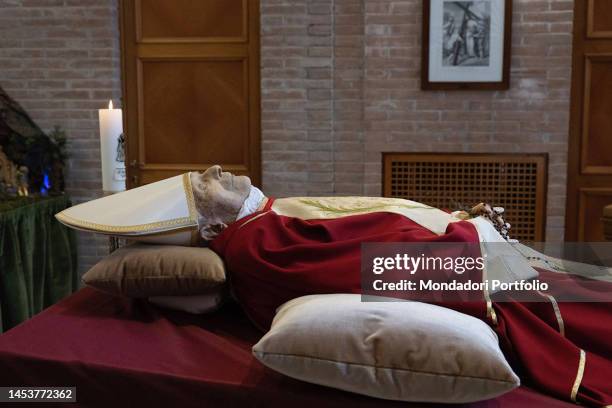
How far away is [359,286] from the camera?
58.6 inches

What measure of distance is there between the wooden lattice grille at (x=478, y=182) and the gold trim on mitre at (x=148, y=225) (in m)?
2.40

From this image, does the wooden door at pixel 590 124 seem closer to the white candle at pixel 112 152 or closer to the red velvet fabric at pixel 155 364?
the white candle at pixel 112 152

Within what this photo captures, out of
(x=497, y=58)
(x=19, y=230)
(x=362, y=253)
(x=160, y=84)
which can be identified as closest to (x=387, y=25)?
(x=497, y=58)

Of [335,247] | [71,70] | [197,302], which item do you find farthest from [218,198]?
[71,70]

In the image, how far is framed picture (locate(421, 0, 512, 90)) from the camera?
3.89m

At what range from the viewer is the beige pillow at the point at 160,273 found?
167 cm

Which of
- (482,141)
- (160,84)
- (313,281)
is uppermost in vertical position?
(160,84)

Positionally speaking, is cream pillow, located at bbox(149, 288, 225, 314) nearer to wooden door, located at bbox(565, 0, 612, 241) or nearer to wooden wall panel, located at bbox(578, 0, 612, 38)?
wooden door, located at bbox(565, 0, 612, 241)

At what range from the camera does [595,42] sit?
13.0 ft

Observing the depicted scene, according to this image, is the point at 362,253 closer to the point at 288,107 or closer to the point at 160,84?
the point at 288,107

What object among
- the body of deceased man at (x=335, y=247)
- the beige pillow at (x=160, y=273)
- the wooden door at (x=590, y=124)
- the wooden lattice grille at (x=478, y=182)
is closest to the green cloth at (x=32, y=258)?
the body of deceased man at (x=335, y=247)

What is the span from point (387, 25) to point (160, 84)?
1.50m

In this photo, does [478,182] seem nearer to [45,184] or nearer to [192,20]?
[192,20]

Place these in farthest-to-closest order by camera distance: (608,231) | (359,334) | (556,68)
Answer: (556,68) < (608,231) < (359,334)
